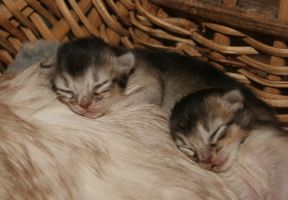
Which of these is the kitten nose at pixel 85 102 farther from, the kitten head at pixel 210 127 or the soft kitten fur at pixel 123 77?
the kitten head at pixel 210 127

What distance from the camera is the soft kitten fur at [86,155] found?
1.13m

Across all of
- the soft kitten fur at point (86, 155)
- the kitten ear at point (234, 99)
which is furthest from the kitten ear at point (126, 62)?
the kitten ear at point (234, 99)

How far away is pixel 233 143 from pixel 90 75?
1.25 feet

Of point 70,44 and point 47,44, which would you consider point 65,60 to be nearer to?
point 70,44

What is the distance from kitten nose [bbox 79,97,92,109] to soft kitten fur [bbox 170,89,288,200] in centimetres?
20

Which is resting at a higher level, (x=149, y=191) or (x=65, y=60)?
(x=65, y=60)

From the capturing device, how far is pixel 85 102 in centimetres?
137

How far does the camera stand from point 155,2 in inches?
68.2

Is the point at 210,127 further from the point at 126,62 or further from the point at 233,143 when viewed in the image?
the point at 126,62

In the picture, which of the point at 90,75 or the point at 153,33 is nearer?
the point at 90,75

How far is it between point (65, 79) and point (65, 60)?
0.05 metres

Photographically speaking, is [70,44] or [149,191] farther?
[70,44]

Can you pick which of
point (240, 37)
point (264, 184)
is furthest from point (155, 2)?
point (264, 184)

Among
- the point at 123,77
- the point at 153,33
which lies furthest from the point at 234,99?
the point at 153,33
